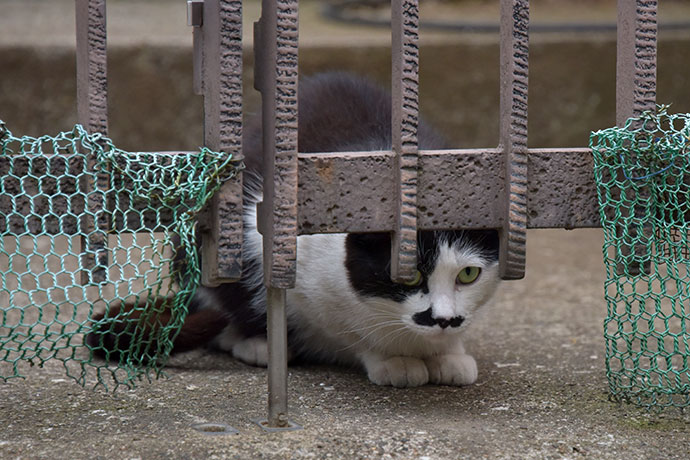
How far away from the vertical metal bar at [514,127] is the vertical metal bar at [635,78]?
0.20 m

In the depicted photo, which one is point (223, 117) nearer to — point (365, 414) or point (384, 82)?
point (365, 414)

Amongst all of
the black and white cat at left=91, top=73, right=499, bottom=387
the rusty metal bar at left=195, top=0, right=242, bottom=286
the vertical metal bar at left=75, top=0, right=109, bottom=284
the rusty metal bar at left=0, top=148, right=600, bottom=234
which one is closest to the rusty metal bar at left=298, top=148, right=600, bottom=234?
the rusty metal bar at left=0, top=148, right=600, bottom=234

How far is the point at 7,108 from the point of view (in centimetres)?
412

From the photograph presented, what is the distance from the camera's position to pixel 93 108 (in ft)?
5.26

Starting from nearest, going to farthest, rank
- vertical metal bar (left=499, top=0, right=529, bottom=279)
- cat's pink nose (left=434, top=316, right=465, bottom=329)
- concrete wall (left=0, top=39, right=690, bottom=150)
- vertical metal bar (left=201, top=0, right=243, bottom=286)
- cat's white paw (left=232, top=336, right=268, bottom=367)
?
vertical metal bar (left=201, top=0, right=243, bottom=286) < vertical metal bar (left=499, top=0, right=529, bottom=279) < cat's pink nose (left=434, top=316, right=465, bottom=329) < cat's white paw (left=232, top=336, right=268, bottom=367) < concrete wall (left=0, top=39, right=690, bottom=150)

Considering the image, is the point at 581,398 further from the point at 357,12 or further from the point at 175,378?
the point at 357,12

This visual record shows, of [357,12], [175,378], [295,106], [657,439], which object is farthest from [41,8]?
[657,439]

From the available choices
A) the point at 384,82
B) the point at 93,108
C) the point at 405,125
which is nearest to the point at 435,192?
the point at 405,125

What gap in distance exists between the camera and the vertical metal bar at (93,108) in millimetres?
1572

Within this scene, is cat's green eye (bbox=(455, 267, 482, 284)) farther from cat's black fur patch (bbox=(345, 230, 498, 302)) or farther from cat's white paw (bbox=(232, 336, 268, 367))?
cat's white paw (bbox=(232, 336, 268, 367))

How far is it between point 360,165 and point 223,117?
0.83 ft

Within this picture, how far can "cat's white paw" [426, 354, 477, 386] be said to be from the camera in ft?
6.92

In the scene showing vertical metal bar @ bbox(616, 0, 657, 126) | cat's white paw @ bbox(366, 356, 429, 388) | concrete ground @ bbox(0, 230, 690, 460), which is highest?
vertical metal bar @ bbox(616, 0, 657, 126)

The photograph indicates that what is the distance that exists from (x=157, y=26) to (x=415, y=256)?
3365 mm
